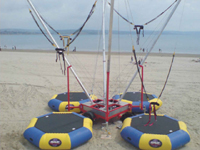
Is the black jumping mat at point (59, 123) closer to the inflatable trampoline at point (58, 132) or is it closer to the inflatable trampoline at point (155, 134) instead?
the inflatable trampoline at point (58, 132)

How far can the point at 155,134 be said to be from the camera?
16.0 feet

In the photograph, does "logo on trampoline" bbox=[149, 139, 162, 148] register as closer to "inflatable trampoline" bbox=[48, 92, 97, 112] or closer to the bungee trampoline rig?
the bungee trampoline rig

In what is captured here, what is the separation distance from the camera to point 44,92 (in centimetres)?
977

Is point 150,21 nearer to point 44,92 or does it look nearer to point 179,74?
point 44,92

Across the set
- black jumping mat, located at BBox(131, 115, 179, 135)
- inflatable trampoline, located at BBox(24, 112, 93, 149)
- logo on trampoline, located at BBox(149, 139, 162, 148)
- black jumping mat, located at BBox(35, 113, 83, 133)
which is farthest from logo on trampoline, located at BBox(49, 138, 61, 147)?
logo on trampoline, located at BBox(149, 139, 162, 148)

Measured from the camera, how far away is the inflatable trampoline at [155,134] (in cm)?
473

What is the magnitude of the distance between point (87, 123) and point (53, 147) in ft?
3.75

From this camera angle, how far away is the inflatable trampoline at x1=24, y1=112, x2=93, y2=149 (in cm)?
481

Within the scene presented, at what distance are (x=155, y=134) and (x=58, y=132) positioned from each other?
2.45 metres

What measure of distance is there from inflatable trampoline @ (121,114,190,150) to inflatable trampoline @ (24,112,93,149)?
1117mm

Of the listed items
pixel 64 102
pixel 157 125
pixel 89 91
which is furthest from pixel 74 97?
pixel 157 125

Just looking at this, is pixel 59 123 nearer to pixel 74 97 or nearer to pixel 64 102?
pixel 64 102

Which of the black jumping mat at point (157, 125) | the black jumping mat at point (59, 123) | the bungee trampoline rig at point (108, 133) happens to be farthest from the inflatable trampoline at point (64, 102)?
the black jumping mat at point (157, 125)

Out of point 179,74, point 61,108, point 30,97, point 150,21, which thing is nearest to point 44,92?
point 30,97
